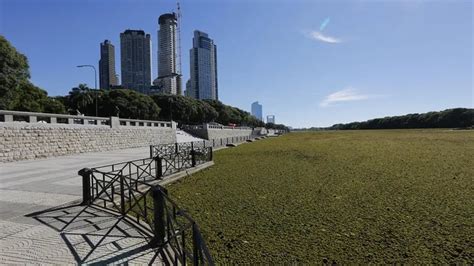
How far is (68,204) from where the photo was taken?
7133 millimetres

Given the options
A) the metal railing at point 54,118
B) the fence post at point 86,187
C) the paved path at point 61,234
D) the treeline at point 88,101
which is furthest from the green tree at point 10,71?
the fence post at point 86,187

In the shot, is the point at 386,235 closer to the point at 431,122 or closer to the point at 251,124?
the point at 431,122

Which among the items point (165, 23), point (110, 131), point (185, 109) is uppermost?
point (165, 23)

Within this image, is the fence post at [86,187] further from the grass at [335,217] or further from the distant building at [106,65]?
the distant building at [106,65]

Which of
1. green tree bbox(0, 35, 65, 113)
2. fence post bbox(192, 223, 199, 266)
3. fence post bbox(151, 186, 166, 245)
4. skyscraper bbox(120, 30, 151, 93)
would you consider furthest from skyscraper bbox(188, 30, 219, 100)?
fence post bbox(192, 223, 199, 266)

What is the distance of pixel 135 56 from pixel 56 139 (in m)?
98.9

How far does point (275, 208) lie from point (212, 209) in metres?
1.73

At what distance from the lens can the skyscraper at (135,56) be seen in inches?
4269

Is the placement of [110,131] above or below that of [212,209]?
above

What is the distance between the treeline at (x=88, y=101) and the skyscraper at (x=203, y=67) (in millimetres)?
29669

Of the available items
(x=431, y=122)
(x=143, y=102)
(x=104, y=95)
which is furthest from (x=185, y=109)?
Answer: (x=431, y=122)

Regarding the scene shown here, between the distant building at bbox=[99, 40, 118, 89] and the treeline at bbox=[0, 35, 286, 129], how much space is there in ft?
123

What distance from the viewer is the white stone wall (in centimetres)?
1585

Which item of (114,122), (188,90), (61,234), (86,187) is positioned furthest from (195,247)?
(188,90)
